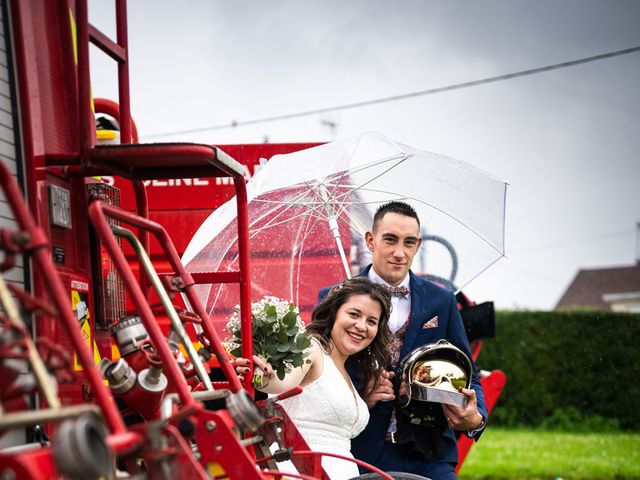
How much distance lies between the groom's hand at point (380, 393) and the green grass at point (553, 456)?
577 centimetres

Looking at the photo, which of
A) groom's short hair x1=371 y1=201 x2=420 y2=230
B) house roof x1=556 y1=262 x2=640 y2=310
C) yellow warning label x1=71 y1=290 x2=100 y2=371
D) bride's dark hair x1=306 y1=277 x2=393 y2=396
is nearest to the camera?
yellow warning label x1=71 y1=290 x2=100 y2=371

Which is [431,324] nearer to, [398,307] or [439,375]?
[398,307]

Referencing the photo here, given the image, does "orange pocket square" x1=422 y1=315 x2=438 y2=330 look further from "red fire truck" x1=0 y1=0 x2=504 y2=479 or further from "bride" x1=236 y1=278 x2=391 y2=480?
"red fire truck" x1=0 y1=0 x2=504 y2=479

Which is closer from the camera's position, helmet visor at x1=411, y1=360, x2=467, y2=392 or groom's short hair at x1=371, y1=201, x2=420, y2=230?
helmet visor at x1=411, y1=360, x2=467, y2=392

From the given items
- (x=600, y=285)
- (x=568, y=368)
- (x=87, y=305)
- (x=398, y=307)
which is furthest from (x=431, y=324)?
(x=600, y=285)

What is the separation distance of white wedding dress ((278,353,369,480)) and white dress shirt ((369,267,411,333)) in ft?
2.08

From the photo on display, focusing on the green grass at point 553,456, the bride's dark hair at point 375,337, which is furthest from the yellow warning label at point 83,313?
the green grass at point 553,456

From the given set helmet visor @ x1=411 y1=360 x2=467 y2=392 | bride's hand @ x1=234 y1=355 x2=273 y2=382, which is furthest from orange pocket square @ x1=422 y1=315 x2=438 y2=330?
bride's hand @ x1=234 y1=355 x2=273 y2=382

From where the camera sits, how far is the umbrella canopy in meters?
4.55

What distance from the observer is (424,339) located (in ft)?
14.0

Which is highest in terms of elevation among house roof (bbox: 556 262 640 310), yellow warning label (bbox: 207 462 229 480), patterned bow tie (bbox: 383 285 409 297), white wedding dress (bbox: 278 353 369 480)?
patterned bow tie (bbox: 383 285 409 297)

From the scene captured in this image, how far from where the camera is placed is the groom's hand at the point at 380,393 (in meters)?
4.05

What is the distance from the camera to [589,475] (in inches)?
372

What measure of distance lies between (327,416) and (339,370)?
0.95ft
